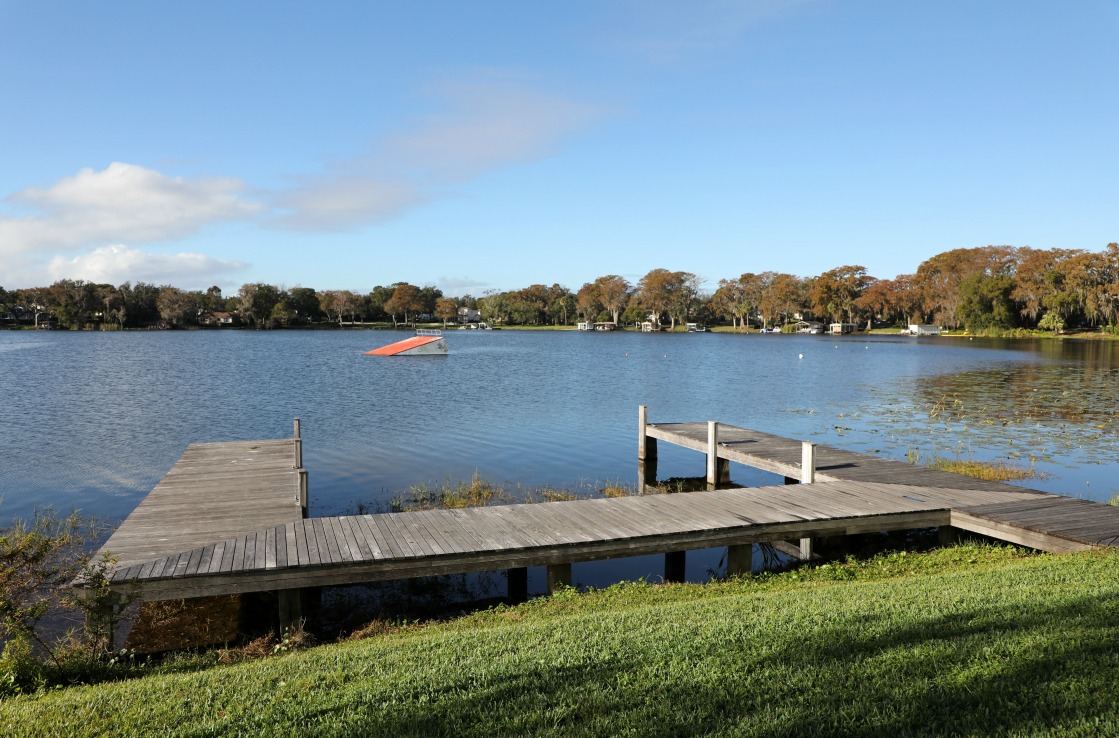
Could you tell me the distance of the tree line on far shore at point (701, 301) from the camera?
97812mm

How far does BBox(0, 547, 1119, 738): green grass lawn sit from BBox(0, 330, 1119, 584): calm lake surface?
15.2 ft

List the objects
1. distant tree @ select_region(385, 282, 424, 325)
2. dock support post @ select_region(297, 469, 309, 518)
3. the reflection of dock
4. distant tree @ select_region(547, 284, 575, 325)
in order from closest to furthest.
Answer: the reflection of dock
dock support post @ select_region(297, 469, 309, 518)
distant tree @ select_region(385, 282, 424, 325)
distant tree @ select_region(547, 284, 575, 325)

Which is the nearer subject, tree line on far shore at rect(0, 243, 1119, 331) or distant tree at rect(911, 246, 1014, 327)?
tree line on far shore at rect(0, 243, 1119, 331)

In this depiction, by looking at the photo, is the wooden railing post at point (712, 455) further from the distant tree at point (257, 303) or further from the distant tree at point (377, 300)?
the distant tree at point (377, 300)

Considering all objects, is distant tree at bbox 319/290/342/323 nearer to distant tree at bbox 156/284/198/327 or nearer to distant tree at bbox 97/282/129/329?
distant tree at bbox 156/284/198/327

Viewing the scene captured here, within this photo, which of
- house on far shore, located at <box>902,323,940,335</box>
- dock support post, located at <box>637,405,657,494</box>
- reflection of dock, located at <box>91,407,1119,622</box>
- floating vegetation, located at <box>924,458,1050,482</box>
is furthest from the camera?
house on far shore, located at <box>902,323,940,335</box>

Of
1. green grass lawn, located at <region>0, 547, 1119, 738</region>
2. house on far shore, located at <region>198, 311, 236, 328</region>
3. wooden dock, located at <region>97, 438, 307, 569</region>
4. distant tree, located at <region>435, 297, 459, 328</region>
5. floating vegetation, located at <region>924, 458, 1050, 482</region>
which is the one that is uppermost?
distant tree, located at <region>435, 297, 459, 328</region>

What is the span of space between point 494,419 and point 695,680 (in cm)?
2053

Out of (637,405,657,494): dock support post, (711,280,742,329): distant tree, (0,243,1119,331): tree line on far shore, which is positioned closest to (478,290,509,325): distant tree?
(0,243,1119,331): tree line on far shore

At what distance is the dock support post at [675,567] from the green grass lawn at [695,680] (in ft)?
10.8

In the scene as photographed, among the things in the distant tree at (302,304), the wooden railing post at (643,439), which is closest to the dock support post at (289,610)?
the wooden railing post at (643,439)

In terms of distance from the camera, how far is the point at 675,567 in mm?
9945

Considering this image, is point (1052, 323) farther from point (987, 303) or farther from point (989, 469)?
point (989, 469)

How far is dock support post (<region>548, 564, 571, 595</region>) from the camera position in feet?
27.7
